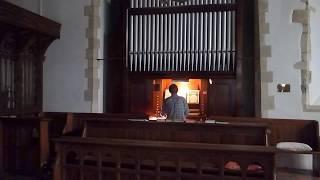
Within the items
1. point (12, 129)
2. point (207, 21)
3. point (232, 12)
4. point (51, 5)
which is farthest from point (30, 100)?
point (232, 12)

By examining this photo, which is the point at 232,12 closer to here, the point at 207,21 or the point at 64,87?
the point at 207,21

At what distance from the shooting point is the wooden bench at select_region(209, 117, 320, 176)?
4.77 metres

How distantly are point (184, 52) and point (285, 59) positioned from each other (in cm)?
175

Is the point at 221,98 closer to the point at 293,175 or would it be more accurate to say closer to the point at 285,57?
the point at 285,57

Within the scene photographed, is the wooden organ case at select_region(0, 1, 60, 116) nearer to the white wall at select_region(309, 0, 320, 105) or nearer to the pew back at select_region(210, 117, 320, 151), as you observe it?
the pew back at select_region(210, 117, 320, 151)

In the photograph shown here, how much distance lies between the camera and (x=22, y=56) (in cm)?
566

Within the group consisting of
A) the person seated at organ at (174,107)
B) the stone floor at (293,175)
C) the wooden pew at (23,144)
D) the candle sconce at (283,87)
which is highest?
the candle sconce at (283,87)

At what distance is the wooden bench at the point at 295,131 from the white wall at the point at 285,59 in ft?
1.34

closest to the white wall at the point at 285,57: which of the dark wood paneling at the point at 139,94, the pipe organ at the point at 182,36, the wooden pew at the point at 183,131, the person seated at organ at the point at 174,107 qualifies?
the pipe organ at the point at 182,36

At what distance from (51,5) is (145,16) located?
1745mm

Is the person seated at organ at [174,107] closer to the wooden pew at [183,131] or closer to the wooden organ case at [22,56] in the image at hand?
the wooden pew at [183,131]

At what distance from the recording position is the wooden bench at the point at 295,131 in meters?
4.77

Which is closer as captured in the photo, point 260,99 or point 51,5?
point 260,99

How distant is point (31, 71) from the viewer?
6031 mm
